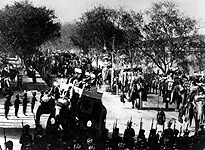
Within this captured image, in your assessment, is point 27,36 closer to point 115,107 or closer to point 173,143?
point 115,107

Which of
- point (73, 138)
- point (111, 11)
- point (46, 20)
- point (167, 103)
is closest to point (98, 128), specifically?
point (73, 138)

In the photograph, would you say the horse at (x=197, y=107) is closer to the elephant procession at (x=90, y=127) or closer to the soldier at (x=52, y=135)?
the elephant procession at (x=90, y=127)

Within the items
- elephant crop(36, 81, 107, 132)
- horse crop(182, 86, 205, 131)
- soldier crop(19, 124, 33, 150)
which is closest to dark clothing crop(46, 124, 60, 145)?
soldier crop(19, 124, 33, 150)

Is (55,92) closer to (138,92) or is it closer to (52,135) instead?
(52,135)

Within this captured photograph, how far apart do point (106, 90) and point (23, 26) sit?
6816mm

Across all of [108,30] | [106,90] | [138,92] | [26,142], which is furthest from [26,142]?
[108,30]

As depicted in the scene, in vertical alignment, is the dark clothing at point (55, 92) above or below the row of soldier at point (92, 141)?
above

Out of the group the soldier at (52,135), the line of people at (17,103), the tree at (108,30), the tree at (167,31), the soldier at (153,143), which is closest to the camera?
the soldier at (52,135)

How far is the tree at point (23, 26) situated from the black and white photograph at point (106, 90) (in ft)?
0.20

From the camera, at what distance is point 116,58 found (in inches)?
1099

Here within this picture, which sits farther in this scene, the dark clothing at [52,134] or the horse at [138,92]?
the horse at [138,92]

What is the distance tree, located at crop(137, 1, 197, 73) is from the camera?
20.0m

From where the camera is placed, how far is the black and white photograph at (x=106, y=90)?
913 cm

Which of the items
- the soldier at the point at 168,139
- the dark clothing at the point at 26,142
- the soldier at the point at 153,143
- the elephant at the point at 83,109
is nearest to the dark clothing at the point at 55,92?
the elephant at the point at 83,109
